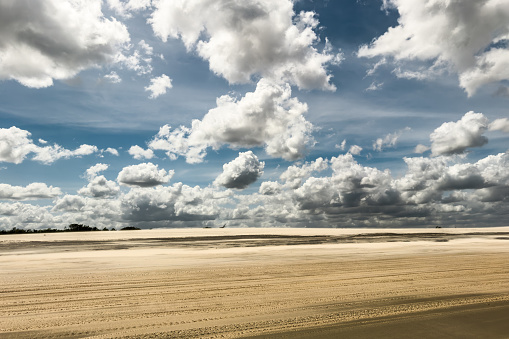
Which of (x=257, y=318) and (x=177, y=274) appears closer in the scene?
(x=257, y=318)

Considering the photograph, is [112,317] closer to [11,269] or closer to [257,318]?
[257,318]

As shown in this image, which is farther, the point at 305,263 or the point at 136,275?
the point at 305,263

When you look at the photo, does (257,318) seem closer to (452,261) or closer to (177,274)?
(177,274)

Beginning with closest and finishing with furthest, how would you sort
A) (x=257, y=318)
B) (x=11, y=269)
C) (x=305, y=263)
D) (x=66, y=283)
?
(x=257, y=318) → (x=66, y=283) → (x=11, y=269) → (x=305, y=263)

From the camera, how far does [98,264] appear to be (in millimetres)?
16906

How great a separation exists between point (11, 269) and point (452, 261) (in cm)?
2078

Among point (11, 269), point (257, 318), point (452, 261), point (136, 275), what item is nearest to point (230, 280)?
point (136, 275)

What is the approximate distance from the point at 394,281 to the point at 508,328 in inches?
209

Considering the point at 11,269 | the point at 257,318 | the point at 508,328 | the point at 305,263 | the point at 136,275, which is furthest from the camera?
the point at 305,263

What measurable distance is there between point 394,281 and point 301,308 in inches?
197

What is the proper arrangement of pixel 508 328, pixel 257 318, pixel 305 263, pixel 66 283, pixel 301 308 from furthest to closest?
pixel 305 263 → pixel 66 283 → pixel 301 308 → pixel 257 318 → pixel 508 328

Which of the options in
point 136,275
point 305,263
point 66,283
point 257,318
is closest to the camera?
point 257,318

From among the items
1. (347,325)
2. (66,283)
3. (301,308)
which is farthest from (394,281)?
(66,283)

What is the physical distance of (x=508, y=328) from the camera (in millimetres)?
6367
